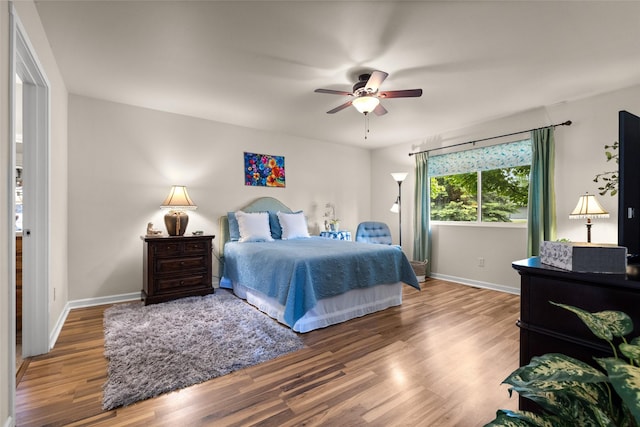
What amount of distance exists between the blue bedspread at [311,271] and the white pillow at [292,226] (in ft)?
2.60

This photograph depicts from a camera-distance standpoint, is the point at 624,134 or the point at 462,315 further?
the point at 462,315

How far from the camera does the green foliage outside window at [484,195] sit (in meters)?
4.12

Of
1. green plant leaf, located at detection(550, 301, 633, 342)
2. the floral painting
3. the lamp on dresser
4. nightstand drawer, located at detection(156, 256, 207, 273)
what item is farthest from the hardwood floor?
the floral painting

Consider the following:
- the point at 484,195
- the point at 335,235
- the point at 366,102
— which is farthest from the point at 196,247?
the point at 484,195

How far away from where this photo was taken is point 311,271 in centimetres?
276

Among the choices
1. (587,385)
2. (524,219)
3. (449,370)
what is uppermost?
(524,219)

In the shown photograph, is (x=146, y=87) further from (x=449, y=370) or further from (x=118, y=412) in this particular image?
(x=449, y=370)

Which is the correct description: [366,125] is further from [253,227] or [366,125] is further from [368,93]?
[253,227]

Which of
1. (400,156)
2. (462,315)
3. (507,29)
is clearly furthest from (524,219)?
(507,29)

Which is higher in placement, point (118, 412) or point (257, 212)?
point (257, 212)

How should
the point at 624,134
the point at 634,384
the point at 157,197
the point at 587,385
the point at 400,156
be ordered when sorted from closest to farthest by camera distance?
1. the point at 634,384
2. the point at 587,385
3. the point at 624,134
4. the point at 157,197
5. the point at 400,156

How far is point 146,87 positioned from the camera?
3.20 meters

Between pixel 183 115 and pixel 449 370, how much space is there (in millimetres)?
4224

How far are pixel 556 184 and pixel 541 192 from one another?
0.19m
